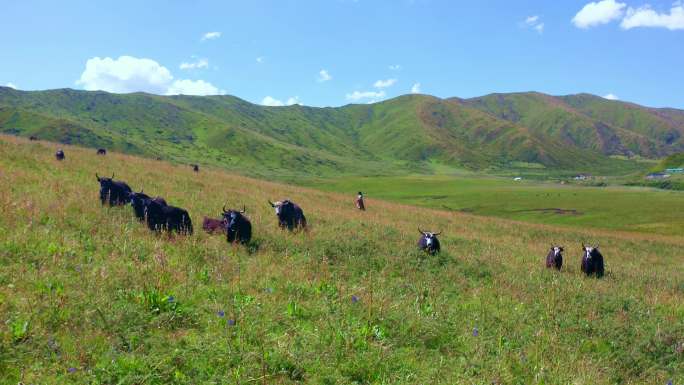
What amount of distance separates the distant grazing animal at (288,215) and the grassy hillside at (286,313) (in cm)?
280

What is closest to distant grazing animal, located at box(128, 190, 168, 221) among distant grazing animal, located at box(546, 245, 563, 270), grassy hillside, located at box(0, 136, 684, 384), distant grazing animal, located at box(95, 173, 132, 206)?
grassy hillside, located at box(0, 136, 684, 384)

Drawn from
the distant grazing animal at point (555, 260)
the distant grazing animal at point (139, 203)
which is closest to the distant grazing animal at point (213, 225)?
the distant grazing animal at point (139, 203)

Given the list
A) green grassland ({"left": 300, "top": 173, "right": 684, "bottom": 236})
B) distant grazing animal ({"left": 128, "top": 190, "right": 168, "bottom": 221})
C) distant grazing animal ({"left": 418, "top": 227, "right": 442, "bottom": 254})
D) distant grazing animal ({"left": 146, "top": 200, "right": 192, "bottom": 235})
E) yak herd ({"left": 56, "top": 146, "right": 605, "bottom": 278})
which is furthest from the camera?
green grassland ({"left": 300, "top": 173, "right": 684, "bottom": 236})

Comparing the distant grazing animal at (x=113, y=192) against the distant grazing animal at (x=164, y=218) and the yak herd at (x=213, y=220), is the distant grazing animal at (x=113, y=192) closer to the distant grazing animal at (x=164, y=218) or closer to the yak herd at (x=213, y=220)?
the yak herd at (x=213, y=220)

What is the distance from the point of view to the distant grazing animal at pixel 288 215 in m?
18.6

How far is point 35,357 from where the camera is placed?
519cm

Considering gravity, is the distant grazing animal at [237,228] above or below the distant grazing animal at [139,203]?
below

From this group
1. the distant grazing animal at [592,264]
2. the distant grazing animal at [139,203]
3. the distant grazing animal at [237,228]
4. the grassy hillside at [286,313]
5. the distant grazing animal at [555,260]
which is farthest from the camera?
the distant grazing animal at [555,260]

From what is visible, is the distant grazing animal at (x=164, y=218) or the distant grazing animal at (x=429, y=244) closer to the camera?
the distant grazing animal at (x=164, y=218)

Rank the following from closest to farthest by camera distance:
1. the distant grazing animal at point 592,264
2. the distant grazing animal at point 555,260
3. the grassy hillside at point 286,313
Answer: the grassy hillside at point 286,313
the distant grazing animal at point 592,264
the distant grazing animal at point 555,260

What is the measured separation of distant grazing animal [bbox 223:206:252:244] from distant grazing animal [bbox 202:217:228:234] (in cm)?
78

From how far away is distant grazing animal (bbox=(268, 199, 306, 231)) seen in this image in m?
18.6

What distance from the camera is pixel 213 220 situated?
15570 mm

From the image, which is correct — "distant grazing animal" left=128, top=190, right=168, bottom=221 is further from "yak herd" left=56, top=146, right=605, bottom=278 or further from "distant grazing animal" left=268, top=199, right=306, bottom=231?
"distant grazing animal" left=268, top=199, right=306, bottom=231
